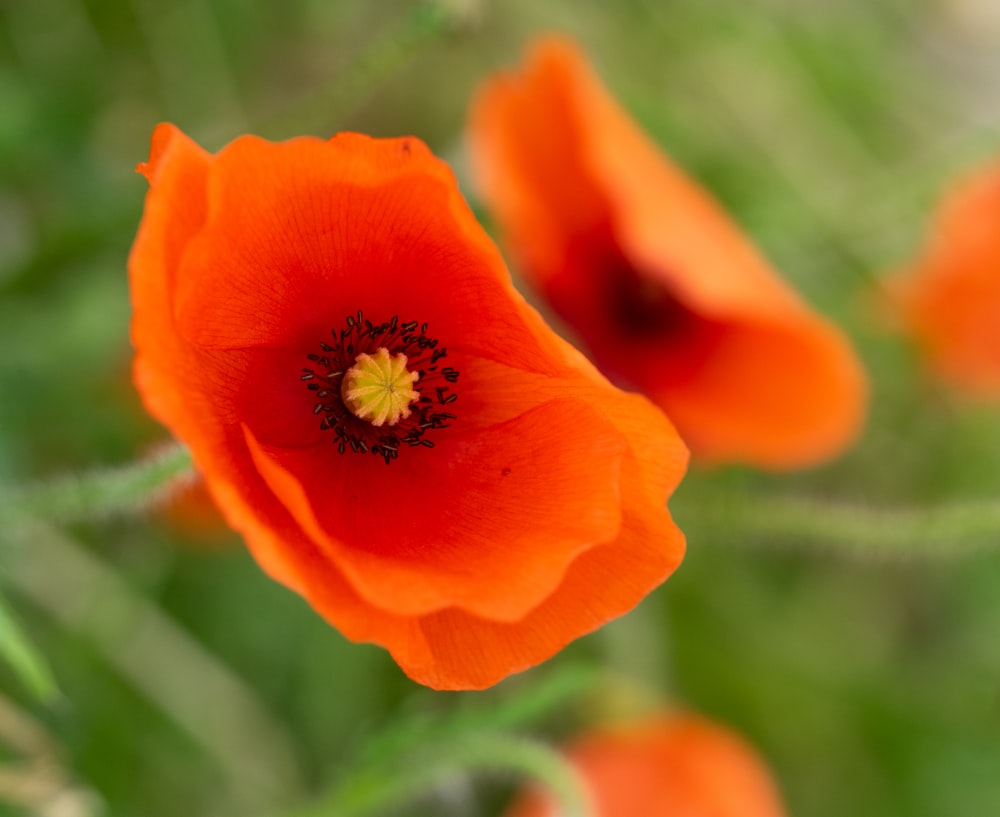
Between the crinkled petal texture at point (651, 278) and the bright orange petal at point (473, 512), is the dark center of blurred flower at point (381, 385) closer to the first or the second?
the bright orange petal at point (473, 512)

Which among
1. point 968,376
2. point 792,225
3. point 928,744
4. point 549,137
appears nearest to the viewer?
point 549,137

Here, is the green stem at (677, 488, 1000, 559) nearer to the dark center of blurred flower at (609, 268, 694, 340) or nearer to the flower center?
the dark center of blurred flower at (609, 268, 694, 340)

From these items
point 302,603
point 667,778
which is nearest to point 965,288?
point 667,778

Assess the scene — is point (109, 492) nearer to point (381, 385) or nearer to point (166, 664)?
point (381, 385)

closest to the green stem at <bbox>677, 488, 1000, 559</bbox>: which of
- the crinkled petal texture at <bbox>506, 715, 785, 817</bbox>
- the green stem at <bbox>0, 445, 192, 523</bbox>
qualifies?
the crinkled petal texture at <bbox>506, 715, 785, 817</bbox>

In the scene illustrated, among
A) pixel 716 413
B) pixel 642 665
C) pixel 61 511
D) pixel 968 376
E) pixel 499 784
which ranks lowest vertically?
pixel 499 784

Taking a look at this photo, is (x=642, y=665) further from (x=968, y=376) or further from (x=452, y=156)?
(x=452, y=156)

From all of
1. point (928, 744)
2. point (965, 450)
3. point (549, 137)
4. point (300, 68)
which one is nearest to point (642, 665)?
point (928, 744)

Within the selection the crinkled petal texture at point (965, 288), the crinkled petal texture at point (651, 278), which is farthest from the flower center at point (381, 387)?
the crinkled petal texture at point (965, 288)
